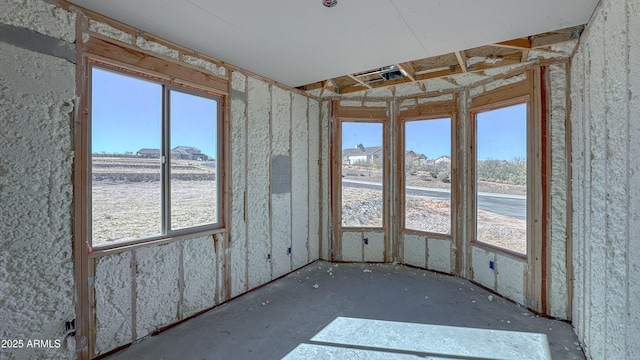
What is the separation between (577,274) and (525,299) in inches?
27.5

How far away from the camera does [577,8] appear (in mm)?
2100

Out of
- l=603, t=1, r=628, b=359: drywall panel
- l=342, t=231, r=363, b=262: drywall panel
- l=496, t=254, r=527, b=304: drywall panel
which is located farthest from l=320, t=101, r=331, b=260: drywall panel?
l=603, t=1, r=628, b=359: drywall panel

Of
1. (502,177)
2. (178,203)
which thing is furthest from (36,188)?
(502,177)

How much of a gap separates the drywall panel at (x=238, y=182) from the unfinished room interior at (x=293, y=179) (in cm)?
3

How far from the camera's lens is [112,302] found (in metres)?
2.33

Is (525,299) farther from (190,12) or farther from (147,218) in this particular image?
(190,12)

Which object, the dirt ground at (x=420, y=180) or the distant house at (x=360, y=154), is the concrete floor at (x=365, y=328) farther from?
the distant house at (x=360, y=154)

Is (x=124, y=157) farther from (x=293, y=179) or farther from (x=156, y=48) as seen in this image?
(x=293, y=179)

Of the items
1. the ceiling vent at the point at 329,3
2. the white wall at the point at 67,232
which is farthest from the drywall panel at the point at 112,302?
the ceiling vent at the point at 329,3

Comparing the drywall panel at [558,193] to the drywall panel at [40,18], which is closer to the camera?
the drywall panel at [40,18]

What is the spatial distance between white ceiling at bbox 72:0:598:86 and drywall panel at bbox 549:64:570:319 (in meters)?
0.78

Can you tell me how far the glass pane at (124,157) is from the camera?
7.59 feet

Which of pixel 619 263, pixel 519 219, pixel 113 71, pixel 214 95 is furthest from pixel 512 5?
pixel 113 71

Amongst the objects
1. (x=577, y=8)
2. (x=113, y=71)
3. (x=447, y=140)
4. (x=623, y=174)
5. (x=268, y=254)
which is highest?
(x=577, y=8)
